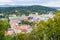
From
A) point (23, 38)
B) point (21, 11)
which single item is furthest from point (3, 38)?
point (21, 11)

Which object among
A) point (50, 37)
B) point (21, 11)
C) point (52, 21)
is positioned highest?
point (52, 21)

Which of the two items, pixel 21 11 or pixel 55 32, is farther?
pixel 21 11

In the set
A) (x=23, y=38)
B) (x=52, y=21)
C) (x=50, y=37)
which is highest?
(x=52, y=21)

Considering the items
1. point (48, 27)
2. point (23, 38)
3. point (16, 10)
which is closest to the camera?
point (48, 27)

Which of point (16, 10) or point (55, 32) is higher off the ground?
point (55, 32)

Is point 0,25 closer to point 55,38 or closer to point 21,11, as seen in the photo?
point 55,38

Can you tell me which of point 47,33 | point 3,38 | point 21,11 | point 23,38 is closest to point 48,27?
point 47,33

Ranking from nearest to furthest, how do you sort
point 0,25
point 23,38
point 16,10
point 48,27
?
point 0,25, point 48,27, point 23,38, point 16,10

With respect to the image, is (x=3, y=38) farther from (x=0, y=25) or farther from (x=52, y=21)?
(x=52, y=21)

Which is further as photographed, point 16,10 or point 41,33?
point 16,10
